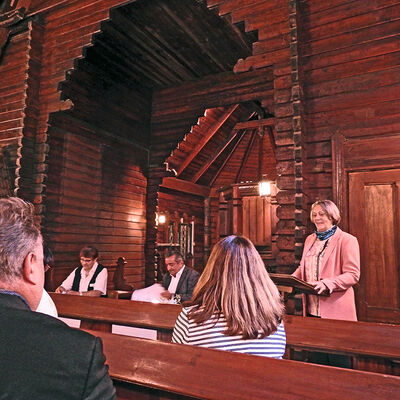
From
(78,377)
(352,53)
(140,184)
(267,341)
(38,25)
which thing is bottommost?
(267,341)

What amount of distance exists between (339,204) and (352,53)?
2.12 meters

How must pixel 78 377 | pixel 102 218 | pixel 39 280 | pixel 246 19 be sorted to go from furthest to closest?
pixel 102 218
pixel 246 19
pixel 39 280
pixel 78 377

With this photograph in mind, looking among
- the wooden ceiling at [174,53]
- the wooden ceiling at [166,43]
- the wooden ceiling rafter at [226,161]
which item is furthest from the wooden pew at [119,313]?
the wooden ceiling rafter at [226,161]

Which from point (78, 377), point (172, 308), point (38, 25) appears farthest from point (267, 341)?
point (38, 25)

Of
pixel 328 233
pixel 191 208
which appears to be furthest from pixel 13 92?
pixel 191 208

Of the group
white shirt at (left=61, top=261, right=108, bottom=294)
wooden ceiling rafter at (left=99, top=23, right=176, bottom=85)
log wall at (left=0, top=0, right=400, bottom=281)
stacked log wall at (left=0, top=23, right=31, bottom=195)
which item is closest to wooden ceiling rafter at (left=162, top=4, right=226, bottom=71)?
log wall at (left=0, top=0, right=400, bottom=281)

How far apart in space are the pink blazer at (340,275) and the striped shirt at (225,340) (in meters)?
1.66

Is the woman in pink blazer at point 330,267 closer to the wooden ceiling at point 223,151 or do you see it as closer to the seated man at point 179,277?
the seated man at point 179,277

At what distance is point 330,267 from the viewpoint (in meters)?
→ 3.65

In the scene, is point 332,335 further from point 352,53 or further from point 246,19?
point 246,19

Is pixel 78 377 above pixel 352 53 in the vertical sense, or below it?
below

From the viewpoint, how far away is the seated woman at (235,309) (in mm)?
1864

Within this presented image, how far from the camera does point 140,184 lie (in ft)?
37.9

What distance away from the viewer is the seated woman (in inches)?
73.4
